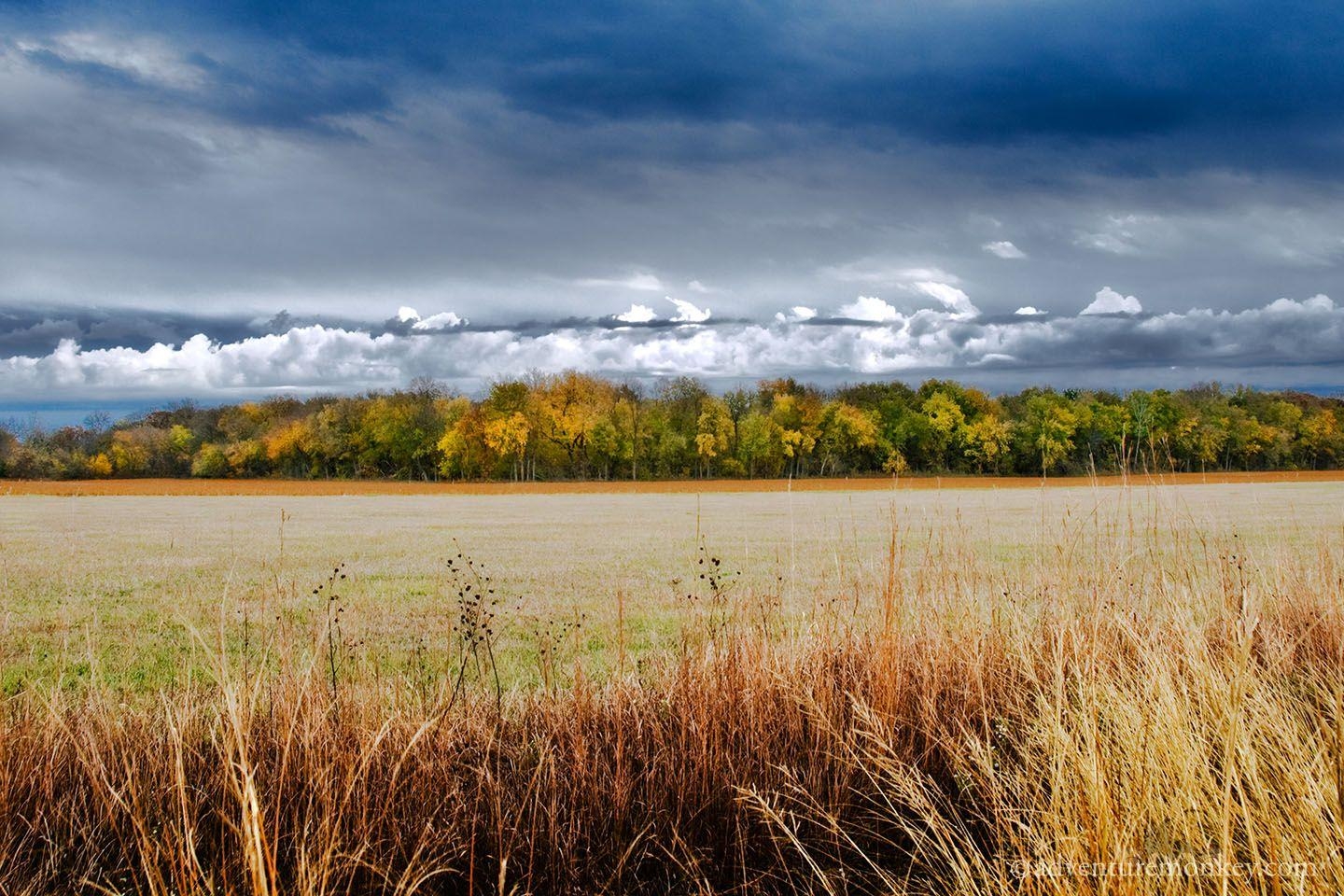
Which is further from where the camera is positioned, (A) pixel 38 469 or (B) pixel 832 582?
(A) pixel 38 469

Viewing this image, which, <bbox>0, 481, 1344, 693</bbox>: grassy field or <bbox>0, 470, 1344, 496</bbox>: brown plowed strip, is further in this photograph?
<bbox>0, 470, 1344, 496</bbox>: brown plowed strip

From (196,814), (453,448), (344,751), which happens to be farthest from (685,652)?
(453,448)

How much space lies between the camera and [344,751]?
4.16 metres

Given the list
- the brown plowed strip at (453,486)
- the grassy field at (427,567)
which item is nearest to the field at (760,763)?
the grassy field at (427,567)

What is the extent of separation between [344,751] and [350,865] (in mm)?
809

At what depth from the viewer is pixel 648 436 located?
82.7 meters

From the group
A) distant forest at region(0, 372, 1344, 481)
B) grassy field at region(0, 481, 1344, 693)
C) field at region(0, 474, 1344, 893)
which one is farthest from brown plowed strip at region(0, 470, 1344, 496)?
field at region(0, 474, 1344, 893)

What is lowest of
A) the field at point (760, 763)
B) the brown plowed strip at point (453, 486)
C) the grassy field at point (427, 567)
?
the brown plowed strip at point (453, 486)

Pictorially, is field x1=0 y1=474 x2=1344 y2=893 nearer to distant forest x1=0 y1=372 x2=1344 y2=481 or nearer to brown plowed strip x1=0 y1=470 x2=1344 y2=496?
brown plowed strip x1=0 y1=470 x2=1344 y2=496

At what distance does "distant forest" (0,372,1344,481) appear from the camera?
8138 cm

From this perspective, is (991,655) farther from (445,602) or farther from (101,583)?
(101,583)

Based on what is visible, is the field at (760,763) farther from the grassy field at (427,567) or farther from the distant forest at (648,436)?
the distant forest at (648,436)

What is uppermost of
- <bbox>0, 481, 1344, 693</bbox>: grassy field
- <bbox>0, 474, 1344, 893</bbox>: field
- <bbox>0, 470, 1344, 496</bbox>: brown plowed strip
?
<bbox>0, 474, 1344, 893</bbox>: field

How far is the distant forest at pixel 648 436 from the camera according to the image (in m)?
81.4
